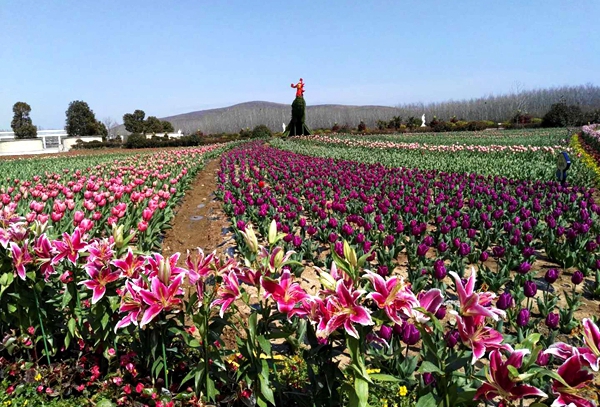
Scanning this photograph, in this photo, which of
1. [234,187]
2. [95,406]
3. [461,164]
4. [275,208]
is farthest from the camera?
[461,164]

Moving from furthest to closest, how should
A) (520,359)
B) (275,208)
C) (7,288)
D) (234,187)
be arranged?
(234,187) < (275,208) < (7,288) < (520,359)

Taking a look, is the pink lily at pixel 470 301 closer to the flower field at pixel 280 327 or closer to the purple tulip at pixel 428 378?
the flower field at pixel 280 327

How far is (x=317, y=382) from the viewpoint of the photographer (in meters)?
2.00

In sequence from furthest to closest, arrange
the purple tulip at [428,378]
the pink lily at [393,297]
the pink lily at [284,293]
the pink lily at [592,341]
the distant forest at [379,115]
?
the distant forest at [379,115] → the purple tulip at [428,378] → the pink lily at [284,293] → the pink lily at [393,297] → the pink lily at [592,341]

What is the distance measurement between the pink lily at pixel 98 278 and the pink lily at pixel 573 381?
1.99 metres

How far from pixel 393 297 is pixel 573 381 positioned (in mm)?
604

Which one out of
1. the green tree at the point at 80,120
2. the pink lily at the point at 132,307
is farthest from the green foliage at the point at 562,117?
the green tree at the point at 80,120

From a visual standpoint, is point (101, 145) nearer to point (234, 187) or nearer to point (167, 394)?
point (234, 187)

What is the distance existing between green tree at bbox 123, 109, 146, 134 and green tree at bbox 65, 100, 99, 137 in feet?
14.2

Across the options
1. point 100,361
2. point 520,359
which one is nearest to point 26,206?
point 100,361

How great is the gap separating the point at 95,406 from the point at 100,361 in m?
0.35

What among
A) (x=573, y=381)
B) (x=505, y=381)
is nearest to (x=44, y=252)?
(x=505, y=381)

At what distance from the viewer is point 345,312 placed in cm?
150

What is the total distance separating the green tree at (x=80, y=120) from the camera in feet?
194
